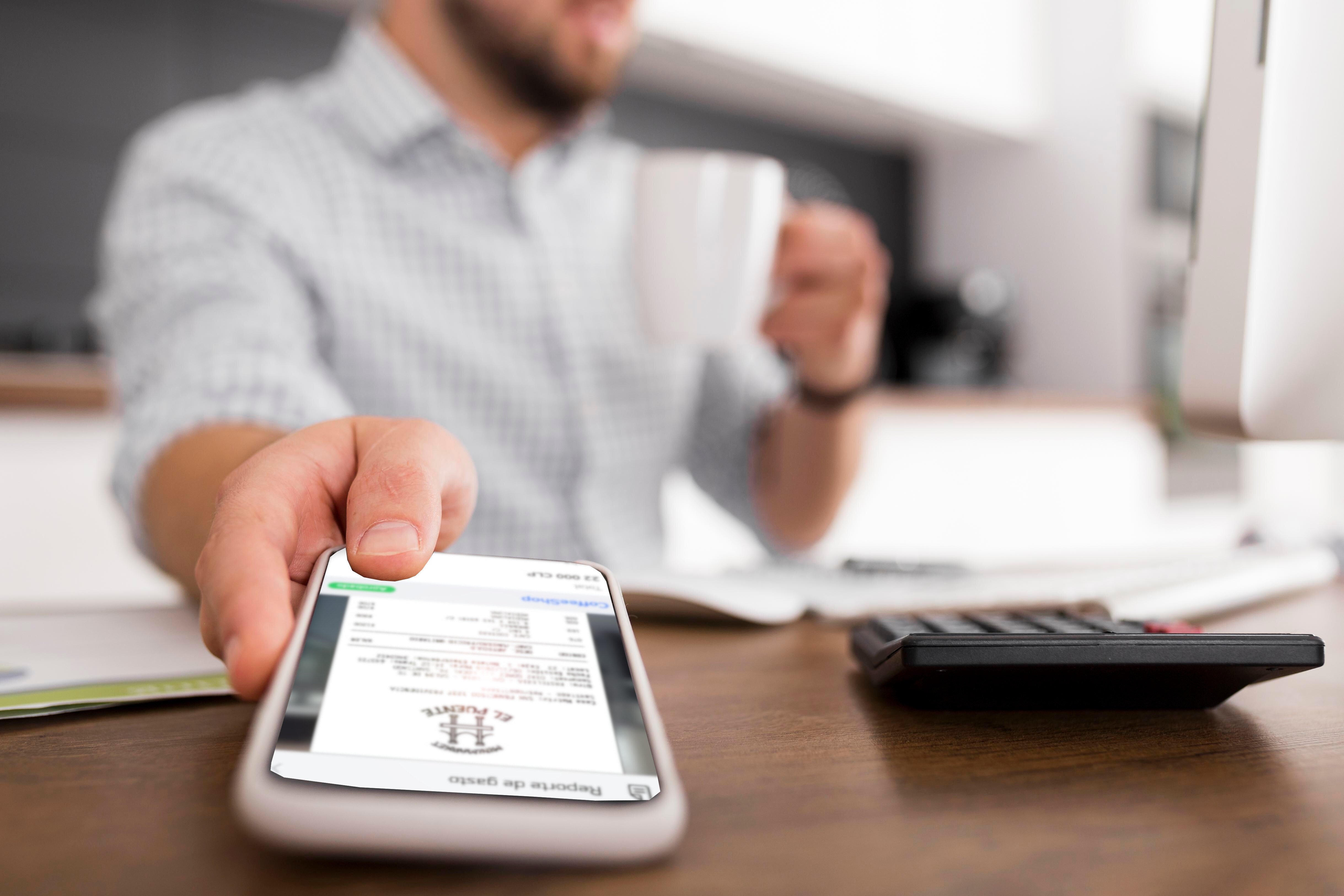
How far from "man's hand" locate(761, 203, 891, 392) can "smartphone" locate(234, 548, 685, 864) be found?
46 cm

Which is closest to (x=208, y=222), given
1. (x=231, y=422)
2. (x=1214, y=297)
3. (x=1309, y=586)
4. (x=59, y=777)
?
(x=231, y=422)

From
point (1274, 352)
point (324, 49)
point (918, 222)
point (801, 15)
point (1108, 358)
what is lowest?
point (1108, 358)

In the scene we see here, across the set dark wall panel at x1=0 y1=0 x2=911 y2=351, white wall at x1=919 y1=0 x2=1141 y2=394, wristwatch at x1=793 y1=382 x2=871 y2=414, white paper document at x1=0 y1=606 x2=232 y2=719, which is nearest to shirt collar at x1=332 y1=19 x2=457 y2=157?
wristwatch at x1=793 y1=382 x2=871 y2=414

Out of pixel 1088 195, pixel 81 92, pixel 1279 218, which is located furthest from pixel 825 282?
pixel 1088 195

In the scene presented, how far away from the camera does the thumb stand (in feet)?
0.89

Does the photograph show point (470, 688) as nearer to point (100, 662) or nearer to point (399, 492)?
point (399, 492)

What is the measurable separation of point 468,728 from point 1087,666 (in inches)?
7.8

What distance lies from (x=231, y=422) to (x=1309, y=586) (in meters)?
0.71

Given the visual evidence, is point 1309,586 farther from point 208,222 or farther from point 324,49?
point 324,49

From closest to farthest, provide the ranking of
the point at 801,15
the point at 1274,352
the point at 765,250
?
the point at 1274,352 < the point at 765,250 < the point at 801,15

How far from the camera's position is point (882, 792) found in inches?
9.6

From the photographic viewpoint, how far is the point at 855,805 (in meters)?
0.23

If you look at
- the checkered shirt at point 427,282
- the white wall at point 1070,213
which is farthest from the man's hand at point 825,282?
the white wall at point 1070,213

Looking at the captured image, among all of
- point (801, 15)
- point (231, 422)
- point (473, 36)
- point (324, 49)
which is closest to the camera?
point (231, 422)
